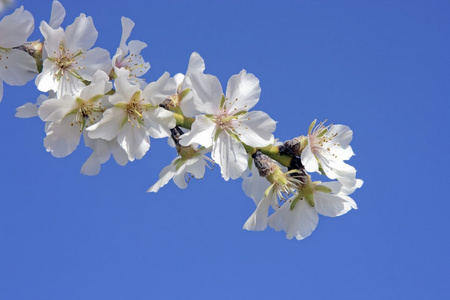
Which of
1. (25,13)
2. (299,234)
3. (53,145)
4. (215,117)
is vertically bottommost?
(299,234)

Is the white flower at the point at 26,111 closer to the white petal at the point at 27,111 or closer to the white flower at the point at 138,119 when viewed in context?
the white petal at the point at 27,111

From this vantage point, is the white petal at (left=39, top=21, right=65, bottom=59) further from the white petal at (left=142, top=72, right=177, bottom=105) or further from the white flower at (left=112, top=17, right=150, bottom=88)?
the white petal at (left=142, top=72, right=177, bottom=105)

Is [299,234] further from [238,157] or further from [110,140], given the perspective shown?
[110,140]

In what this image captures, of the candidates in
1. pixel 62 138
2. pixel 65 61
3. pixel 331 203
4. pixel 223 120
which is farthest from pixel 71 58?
pixel 331 203

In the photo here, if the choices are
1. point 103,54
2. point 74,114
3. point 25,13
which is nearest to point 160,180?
point 74,114

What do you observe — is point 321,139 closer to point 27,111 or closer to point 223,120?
point 223,120

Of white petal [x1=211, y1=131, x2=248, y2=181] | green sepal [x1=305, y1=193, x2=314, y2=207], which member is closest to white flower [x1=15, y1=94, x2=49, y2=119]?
white petal [x1=211, y1=131, x2=248, y2=181]

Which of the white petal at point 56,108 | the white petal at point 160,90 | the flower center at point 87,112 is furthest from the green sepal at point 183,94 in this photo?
the white petal at point 56,108

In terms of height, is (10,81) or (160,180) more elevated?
(10,81)
